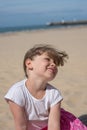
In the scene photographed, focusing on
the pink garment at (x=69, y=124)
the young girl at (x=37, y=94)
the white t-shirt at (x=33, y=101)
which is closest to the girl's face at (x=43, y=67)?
the young girl at (x=37, y=94)

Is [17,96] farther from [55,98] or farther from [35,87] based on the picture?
[55,98]

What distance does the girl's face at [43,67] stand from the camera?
2525 millimetres

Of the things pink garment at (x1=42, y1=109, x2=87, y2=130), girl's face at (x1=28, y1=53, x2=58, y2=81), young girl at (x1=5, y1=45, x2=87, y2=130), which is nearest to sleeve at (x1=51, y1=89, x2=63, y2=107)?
young girl at (x1=5, y1=45, x2=87, y2=130)

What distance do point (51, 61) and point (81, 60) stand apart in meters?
5.68

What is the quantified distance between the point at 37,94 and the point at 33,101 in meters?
0.06

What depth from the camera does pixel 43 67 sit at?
2531 millimetres

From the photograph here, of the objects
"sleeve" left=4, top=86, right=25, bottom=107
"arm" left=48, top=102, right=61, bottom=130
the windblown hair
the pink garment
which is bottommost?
the pink garment

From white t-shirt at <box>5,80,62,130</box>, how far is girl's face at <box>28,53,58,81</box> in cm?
13

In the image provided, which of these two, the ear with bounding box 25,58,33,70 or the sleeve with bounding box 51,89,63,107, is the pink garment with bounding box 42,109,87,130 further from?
the ear with bounding box 25,58,33,70

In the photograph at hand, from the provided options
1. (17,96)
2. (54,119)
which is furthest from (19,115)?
(54,119)

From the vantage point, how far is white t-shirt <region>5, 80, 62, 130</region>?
2.51m

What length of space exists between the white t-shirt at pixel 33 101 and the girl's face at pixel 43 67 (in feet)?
0.43

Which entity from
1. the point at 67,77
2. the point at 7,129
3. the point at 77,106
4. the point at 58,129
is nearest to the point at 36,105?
the point at 58,129

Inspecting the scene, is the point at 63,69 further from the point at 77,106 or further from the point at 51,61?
the point at 51,61
